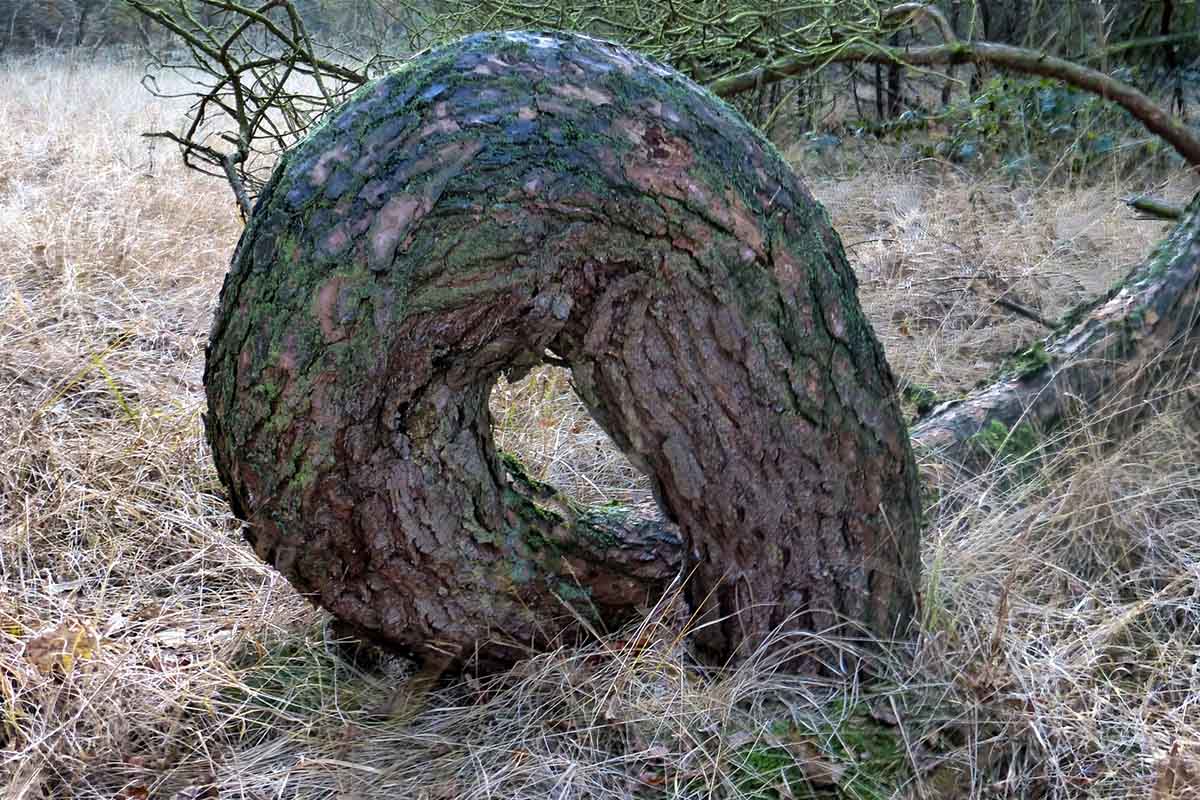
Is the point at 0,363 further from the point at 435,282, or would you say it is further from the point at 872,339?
the point at 872,339

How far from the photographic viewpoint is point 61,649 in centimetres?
→ 181

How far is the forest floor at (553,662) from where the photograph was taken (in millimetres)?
1573

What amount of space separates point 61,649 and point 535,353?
3.56ft

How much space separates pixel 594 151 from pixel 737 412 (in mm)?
467

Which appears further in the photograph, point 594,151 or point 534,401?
point 534,401

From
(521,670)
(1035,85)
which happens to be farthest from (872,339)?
(1035,85)

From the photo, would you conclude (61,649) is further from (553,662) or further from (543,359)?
(543,359)

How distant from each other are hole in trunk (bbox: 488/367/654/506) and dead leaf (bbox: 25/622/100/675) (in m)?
0.96

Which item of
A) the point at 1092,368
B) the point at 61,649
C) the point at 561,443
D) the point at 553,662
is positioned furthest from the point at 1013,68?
the point at 61,649

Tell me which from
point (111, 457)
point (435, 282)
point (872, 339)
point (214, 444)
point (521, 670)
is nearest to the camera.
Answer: point (435, 282)

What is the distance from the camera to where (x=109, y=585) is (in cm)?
222

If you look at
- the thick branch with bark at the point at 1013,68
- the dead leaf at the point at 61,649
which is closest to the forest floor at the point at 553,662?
Result: the dead leaf at the point at 61,649

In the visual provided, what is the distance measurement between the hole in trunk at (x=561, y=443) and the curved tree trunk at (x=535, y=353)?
2.48 ft

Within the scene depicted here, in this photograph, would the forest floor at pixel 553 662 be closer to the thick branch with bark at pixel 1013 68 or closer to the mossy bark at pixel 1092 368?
the mossy bark at pixel 1092 368
